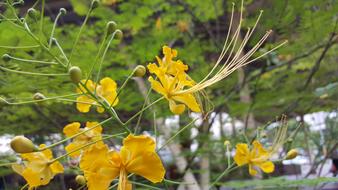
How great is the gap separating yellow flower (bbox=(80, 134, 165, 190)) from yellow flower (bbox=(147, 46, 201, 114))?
0.18 m

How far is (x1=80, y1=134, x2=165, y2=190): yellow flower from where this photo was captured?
0.72m

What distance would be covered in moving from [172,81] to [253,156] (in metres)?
0.53

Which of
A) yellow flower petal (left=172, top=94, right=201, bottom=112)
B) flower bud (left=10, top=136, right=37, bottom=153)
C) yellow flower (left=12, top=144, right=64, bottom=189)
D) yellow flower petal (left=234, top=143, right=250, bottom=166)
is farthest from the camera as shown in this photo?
yellow flower petal (left=234, top=143, right=250, bottom=166)

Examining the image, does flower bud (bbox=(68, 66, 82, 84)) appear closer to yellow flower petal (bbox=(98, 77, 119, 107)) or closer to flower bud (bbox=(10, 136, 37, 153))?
flower bud (bbox=(10, 136, 37, 153))

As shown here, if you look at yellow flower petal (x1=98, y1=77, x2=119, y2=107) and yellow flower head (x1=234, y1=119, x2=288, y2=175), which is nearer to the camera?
yellow flower petal (x1=98, y1=77, x2=119, y2=107)

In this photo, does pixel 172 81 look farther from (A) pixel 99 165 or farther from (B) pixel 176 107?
(A) pixel 99 165

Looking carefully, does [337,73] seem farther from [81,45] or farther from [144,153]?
[144,153]

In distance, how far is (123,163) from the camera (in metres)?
0.75

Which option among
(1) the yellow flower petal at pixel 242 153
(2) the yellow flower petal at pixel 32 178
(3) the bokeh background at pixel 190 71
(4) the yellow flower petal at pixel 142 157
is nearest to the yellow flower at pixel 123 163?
(4) the yellow flower petal at pixel 142 157

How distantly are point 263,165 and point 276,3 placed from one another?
88 cm

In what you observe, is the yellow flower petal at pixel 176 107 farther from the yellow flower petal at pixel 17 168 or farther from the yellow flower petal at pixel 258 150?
the yellow flower petal at pixel 258 150

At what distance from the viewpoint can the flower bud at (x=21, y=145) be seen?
26.5 inches

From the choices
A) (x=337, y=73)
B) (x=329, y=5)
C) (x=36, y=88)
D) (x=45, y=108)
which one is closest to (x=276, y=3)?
(x=329, y=5)

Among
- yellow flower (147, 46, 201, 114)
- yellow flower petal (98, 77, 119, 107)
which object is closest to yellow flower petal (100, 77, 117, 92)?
yellow flower petal (98, 77, 119, 107)
